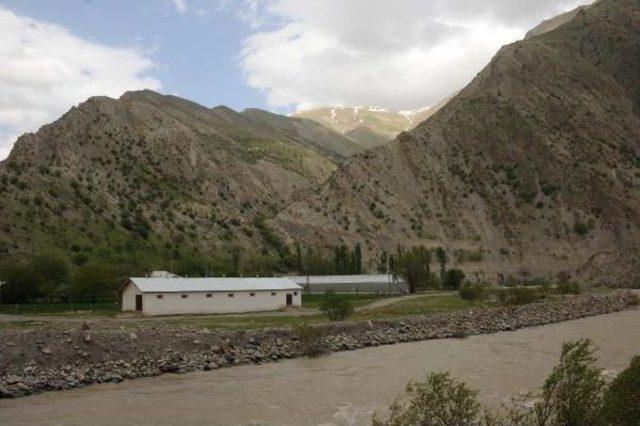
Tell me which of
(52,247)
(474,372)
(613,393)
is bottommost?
(474,372)

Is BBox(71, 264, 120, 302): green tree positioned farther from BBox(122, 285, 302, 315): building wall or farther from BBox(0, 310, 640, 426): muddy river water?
BBox(0, 310, 640, 426): muddy river water

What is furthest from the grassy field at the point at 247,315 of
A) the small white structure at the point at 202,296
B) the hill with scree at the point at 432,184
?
the hill with scree at the point at 432,184

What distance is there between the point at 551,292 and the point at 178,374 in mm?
53301

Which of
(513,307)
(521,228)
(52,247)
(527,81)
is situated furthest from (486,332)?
(527,81)

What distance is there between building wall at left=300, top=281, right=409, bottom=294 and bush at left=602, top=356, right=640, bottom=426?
2635 inches

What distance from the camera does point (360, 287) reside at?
81625mm

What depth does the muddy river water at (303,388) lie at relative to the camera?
2014 cm

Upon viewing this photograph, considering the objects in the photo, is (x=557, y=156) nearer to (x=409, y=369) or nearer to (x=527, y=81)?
(x=527, y=81)

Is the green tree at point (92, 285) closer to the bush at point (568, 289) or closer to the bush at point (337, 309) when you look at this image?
the bush at point (337, 309)

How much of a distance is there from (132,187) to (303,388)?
3427 inches

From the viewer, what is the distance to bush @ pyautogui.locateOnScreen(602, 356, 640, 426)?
12.9m

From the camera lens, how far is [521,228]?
4119 inches

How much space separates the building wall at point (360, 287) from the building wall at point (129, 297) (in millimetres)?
32565

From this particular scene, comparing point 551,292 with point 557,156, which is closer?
point 551,292
